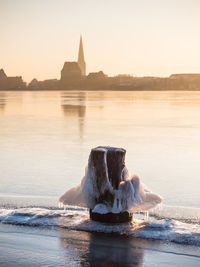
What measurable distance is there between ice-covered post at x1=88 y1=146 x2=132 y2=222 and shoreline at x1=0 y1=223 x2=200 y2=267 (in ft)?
1.61

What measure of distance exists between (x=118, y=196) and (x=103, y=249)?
0.89 metres

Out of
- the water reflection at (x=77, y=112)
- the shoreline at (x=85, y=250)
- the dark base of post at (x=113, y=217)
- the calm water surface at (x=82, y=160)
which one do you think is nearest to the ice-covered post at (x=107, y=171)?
the dark base of post at (x=113, y=217)

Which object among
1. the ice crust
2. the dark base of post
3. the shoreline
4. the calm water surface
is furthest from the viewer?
the calm water surface

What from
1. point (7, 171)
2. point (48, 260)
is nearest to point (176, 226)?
point (48, 260)

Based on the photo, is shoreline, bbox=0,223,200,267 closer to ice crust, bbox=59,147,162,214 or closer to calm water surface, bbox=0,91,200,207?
ice crust, bbox=59,147,162,214

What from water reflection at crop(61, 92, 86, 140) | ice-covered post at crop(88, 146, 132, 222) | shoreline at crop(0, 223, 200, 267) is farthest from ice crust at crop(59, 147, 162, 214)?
water reflection at crop(61, 92, 86, 140)

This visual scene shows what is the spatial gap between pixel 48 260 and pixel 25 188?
4.54m

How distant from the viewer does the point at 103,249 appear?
5367mm

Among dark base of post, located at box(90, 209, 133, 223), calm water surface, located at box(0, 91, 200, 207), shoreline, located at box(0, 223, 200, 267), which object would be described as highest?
dark base of post, located at box(90, 209, 133, 223)

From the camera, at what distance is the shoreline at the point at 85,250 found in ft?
16.4

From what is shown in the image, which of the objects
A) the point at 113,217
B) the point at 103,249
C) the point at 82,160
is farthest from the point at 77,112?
the point at 103,249

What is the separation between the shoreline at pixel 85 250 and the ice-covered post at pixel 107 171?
49cm

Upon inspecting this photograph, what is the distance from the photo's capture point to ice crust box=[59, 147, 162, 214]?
606cm

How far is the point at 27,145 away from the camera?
647 inches
